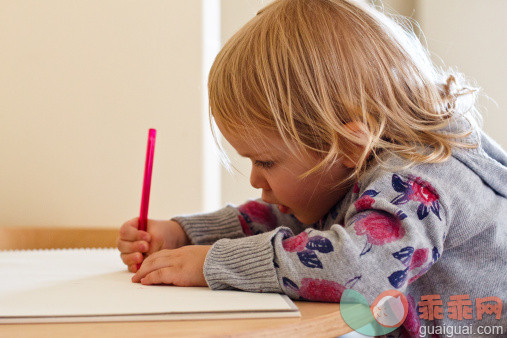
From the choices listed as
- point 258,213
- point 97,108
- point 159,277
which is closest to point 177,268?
point 159,277

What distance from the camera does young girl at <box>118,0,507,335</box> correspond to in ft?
1.79

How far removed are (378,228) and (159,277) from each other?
212mm

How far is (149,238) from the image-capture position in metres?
0.81

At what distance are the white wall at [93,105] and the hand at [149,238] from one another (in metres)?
Answer: 0.47

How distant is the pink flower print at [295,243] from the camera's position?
530mm

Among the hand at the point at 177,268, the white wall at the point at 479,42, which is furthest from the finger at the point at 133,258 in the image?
the white wall at the point at 479,42

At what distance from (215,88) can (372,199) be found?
272 mm

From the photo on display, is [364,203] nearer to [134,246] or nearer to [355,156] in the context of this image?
[355,156]

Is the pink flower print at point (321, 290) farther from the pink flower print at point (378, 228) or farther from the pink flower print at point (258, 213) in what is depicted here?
the pink flower print at point (258, 213)

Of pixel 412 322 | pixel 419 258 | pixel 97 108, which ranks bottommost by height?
pixel 412 322

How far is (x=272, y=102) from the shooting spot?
2.20 feet

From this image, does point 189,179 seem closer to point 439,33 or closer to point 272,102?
point 272,102

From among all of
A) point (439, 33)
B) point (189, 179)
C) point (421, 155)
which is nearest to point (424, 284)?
point (421, 155)

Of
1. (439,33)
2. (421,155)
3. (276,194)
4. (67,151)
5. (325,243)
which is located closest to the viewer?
(325,243)
